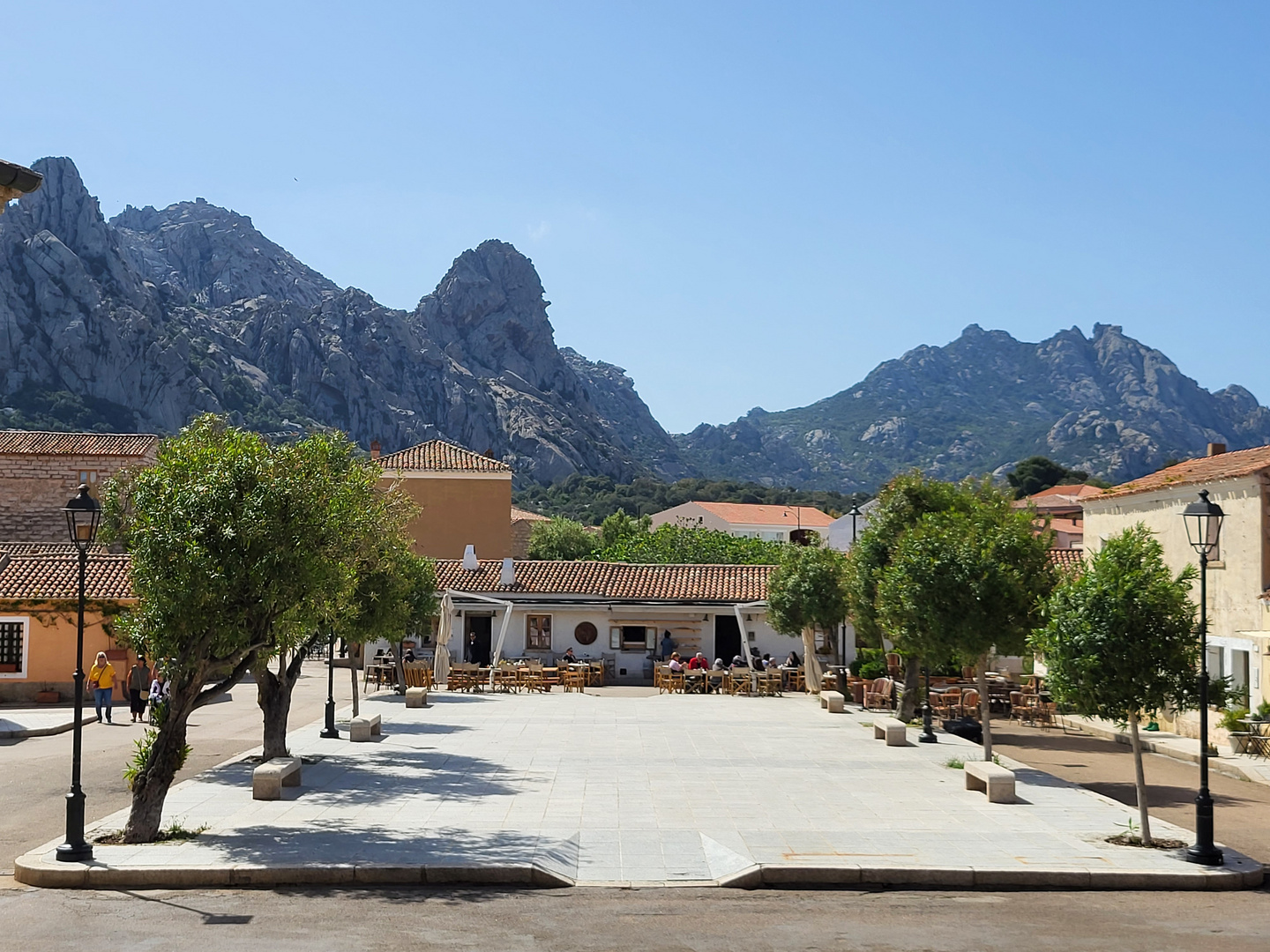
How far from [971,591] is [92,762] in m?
15.3

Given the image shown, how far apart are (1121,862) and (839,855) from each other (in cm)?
291

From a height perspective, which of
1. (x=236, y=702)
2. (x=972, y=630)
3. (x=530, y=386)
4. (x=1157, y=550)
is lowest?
(x=236, y=702)

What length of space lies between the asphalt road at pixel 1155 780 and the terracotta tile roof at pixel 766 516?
7452 centimetres

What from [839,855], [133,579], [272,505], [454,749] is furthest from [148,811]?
[454,749]

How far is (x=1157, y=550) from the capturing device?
13.6 meters

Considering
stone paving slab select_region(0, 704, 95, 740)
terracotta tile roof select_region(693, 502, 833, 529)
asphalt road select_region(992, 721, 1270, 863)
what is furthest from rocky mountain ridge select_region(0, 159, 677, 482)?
asphalt road select_region(992, 721, 1270, 863)

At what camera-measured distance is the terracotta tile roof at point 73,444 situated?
53375 mm

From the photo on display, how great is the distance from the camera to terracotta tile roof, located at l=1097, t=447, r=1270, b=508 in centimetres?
2319

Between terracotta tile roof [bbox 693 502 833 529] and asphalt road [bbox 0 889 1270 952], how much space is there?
8933 cm

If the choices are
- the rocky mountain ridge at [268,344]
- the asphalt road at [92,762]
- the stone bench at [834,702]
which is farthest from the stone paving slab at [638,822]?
the rocky mountain ridge at [268,344]

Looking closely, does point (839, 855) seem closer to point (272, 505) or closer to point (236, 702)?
point (272, 505)

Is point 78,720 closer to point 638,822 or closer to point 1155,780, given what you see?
point 638,822

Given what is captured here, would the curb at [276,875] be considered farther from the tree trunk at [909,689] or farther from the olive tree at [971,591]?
the tree trunk at [909,689]

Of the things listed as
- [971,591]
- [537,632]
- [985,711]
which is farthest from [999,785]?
[537,632]
